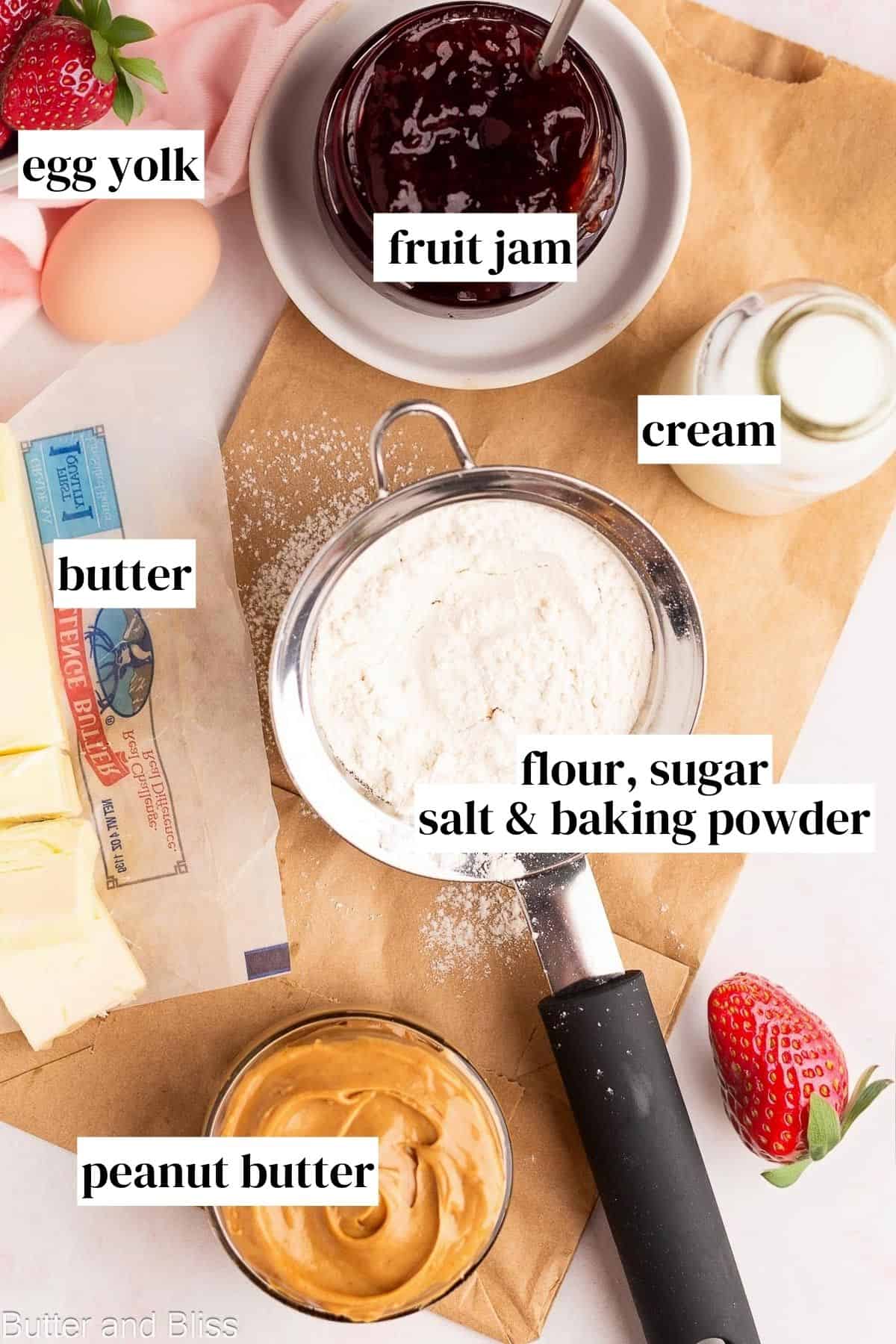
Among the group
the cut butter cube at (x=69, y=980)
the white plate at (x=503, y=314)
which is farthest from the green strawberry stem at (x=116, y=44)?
the cut butter cube at (x=69, y=980)

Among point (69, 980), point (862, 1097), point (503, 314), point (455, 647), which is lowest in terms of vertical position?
point (862, 1097)

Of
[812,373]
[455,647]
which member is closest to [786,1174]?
[455,647]

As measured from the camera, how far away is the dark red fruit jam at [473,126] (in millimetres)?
803

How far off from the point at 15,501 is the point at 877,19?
0.88m

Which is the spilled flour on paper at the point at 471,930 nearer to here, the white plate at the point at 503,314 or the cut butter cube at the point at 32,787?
the cut butter cube at the point at 32,787

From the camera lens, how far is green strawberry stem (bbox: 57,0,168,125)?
2.67 ft

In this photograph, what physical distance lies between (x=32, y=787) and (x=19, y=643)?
0.12 m

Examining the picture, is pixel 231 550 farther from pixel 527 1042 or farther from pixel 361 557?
pixel 527 1042

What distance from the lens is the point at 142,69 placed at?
2.71 ft

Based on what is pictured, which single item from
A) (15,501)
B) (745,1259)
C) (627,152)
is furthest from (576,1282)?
(627,152)

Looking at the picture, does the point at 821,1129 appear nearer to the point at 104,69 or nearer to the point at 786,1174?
the point at 786,1174

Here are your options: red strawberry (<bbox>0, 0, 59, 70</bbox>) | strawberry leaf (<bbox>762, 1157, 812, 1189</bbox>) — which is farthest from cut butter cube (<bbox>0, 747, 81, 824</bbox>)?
strawberry leaf (<bbox>762, 1157, 812, 1189</bbox>)

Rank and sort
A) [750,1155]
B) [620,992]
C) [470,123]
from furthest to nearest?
1. [750,1155]
2. [620,992]
3. [470,123]

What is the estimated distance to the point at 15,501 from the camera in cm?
90
